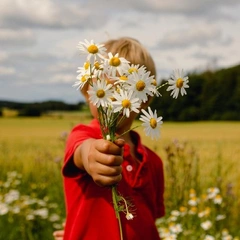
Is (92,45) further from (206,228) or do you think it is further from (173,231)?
Answer: (206,228)

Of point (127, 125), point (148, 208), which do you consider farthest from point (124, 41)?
point (148, 208)

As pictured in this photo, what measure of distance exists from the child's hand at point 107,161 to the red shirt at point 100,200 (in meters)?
0.50

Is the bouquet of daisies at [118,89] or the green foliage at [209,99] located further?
the green foliage at [209,99]

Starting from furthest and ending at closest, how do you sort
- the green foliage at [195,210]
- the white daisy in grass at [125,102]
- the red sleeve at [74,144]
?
the green foliage at [195,210] → the red sleeve at [74,144] → the white daisy in grass at [125,102]

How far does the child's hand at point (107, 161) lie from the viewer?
3.85ft

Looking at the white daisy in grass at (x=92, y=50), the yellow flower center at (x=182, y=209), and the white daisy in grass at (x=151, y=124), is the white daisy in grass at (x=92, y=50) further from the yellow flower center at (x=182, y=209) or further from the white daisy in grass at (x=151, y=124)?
the yellow flower center at (x=182, y=209)

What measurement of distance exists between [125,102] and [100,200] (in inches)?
34.1

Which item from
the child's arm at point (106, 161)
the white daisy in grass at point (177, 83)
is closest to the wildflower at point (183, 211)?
the child's arm at point (106, 161)

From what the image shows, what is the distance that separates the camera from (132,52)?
207cm

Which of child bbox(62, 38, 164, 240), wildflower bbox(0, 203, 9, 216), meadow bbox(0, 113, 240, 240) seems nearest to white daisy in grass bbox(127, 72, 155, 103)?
child bbox(62, 38, 164, 240)

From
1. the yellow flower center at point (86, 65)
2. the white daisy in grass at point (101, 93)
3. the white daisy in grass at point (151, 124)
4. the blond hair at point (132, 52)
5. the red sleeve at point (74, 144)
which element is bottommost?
the red sleeve at point (74, 144)

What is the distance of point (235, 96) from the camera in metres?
24.2

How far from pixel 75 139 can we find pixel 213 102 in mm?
22358

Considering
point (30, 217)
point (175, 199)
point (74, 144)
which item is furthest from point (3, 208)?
point (74, 144)
